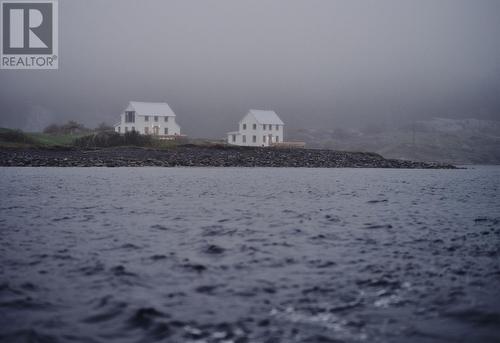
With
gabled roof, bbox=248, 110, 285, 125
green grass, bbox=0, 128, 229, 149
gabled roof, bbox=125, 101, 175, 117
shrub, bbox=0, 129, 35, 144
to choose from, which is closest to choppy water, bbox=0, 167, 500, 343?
green grass, bbox=0, 128, 229, 149

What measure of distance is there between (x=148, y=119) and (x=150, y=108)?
10.8 feet

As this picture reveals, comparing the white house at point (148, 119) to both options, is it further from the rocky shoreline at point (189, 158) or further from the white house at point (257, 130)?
the rocky shoreline at point (189, 158)

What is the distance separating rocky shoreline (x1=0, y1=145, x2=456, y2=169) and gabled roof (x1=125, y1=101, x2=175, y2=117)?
22473 mm

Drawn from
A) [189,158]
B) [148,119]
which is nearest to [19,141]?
[148,119]

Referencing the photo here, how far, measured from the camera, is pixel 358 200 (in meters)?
A: 29.0

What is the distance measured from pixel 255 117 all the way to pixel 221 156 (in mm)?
35842

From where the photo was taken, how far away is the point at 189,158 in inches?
2948

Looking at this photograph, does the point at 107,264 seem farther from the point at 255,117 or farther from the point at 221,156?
the point at 255,117

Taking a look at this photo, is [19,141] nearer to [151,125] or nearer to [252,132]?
[151,125]

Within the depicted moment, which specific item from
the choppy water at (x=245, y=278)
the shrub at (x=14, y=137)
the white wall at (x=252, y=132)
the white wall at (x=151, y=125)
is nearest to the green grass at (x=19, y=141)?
the shrub at (x=14, y=137)

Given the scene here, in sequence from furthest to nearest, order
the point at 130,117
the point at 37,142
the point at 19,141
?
1. the point at 130,117
2. the point at 37,142
3. the point at 19,141

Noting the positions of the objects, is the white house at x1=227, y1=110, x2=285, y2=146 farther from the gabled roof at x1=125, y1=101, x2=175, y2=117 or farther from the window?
the window

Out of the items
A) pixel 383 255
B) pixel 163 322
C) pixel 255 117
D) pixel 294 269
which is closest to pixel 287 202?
pixel 383 255

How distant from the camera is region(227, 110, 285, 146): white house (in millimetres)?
111812
